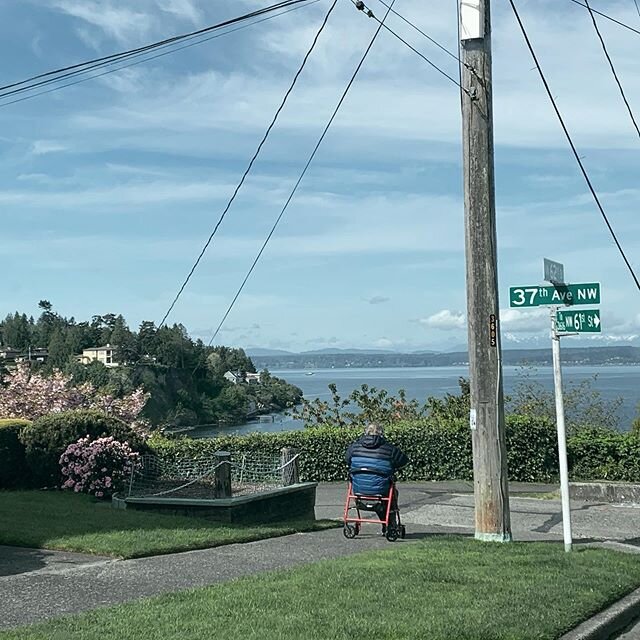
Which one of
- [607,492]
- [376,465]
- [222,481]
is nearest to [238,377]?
[607,492]

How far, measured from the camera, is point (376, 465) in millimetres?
12055

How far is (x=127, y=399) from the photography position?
86.0ft

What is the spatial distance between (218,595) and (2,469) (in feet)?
36.7

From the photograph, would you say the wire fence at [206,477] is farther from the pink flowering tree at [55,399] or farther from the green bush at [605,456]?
the green bush at [605,456]

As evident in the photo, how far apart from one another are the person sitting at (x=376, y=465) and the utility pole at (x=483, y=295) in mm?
1745

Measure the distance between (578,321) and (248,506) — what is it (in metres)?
5.43

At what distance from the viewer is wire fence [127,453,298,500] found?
1427 cm

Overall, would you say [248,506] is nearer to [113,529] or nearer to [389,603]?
[113,529]

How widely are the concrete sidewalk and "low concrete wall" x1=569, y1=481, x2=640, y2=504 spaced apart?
119 cm

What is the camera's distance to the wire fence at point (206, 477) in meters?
14.3

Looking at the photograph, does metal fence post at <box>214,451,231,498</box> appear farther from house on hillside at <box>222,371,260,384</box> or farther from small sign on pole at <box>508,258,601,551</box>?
house on hillside at <box>222,371,260,384</box>

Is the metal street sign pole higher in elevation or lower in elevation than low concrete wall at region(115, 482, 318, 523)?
higher

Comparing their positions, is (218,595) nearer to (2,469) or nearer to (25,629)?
(25,629)

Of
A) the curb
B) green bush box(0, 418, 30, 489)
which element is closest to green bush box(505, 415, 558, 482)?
green bush box(0, 418, 30, 489)
